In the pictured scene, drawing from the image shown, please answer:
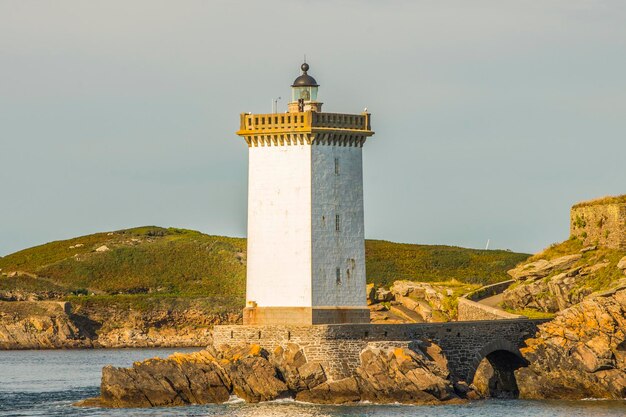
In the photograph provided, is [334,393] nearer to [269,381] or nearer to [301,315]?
[269,381]

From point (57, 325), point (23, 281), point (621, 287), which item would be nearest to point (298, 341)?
point (621, 287)

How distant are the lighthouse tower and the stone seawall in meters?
1.75

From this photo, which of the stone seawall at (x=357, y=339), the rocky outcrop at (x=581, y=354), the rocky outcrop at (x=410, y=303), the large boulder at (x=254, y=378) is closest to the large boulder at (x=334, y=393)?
the stone seawall at (x=357, y=339)

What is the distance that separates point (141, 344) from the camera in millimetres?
111000

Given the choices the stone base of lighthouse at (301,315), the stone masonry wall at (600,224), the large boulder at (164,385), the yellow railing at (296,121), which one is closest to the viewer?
the large boulder at (164,385)

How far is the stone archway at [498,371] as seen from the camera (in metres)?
60.7

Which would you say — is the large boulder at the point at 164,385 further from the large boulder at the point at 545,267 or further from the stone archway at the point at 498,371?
the large boulder at the point at 545,267

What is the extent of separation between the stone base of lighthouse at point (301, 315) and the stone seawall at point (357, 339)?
137 cm

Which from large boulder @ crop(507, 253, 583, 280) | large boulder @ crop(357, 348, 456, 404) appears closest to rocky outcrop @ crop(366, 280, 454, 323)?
large boulder @ crop(507, 253, 583, 280)

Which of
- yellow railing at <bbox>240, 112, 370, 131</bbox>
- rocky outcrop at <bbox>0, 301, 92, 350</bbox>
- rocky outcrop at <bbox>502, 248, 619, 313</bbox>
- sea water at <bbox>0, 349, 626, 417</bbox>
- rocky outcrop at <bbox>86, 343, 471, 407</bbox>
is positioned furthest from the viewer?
rocky outcrop at <bbox>0, 301, 92, 350</bbox>

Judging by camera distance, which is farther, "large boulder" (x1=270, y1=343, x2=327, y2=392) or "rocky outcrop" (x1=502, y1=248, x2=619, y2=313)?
"rocky outcrop" (x1=502, y1=248, x2=619, y2=313)

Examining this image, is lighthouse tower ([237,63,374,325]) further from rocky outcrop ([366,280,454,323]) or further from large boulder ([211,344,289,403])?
rocky outcrop ([366,280,454,323])

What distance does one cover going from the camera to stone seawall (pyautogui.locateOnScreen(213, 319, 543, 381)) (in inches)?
2218

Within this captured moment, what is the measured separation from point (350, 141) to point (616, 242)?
2045cm
